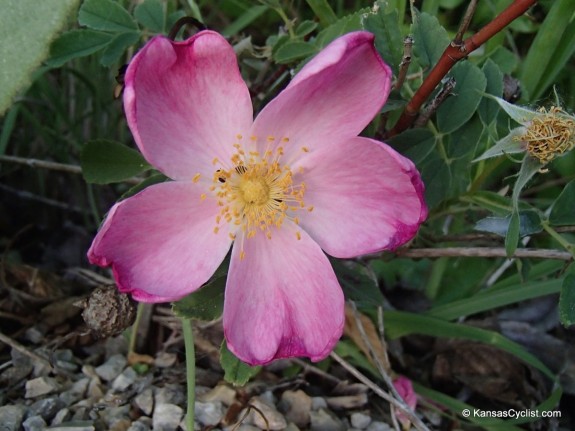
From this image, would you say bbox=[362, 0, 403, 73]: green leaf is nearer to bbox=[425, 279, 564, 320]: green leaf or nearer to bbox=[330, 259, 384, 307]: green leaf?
bbox=[330, 259, 384, 307]: green leaf

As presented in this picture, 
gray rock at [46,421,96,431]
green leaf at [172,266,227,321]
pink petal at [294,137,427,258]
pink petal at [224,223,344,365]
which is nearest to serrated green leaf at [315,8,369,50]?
pink petal at [294,137,427,258]

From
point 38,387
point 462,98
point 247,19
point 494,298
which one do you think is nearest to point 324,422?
point 494,298

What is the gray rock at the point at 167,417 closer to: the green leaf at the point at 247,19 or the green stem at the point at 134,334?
the green stem at the point at 134,334

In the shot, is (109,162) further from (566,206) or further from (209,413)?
(566,206)

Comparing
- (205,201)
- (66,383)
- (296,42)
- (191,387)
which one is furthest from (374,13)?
(66,383)

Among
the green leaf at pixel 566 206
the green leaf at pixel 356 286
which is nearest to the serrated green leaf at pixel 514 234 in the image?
the green leaf at pixel 566 206

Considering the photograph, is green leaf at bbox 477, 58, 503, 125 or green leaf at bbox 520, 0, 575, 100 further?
green leaf at bbox 520, 0, 575, 100

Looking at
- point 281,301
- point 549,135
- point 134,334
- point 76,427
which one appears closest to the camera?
point 549,135
